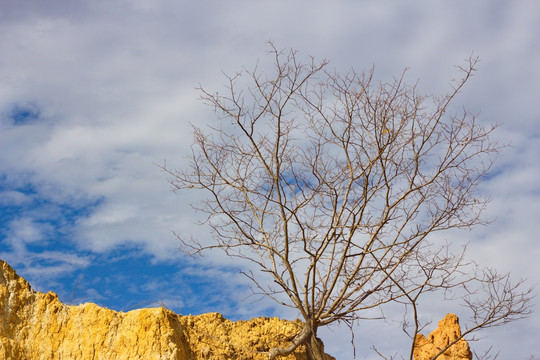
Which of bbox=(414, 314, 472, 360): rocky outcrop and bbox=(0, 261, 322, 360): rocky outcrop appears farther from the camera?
bbox=(414, 314, 472, 360): rocky outcrop

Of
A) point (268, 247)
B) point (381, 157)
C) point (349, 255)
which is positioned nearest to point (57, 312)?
point (268, 247)

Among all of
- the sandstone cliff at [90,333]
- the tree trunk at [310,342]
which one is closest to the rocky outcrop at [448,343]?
the tree trunk at [310,342]

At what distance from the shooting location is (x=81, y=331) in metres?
8.54

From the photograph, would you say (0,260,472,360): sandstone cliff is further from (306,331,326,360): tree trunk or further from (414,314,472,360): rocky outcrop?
(414,314,472,360): rocky outcrop

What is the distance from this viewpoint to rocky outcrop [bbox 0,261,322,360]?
8211 mm

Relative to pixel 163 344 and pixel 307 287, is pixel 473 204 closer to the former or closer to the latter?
pixel 307 287

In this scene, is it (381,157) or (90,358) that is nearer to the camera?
(90,358)

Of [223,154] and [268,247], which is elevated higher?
[223,154]

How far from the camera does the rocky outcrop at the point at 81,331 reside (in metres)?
8.21

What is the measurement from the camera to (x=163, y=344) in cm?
810

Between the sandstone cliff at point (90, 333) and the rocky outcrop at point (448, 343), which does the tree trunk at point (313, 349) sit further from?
the rocky outcrop at point (448, 343)

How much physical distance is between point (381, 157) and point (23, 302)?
20.8 feet

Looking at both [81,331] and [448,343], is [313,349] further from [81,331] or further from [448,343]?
[448,343]

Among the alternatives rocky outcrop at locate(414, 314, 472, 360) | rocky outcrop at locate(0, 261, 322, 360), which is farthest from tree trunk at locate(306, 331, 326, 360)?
rocky outcrop at locate(414, 314, 472, 360)
